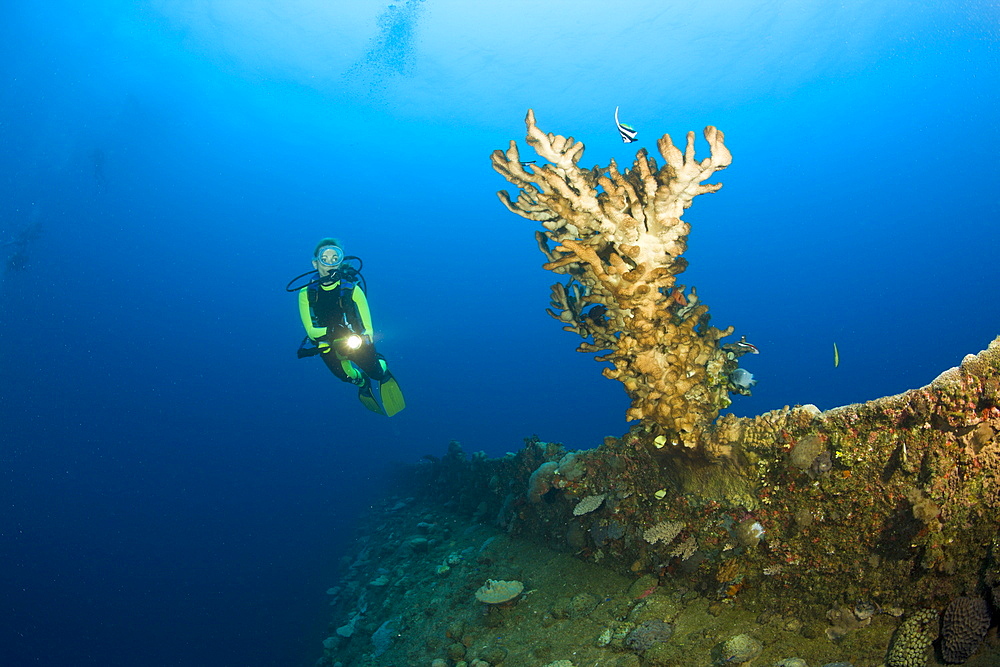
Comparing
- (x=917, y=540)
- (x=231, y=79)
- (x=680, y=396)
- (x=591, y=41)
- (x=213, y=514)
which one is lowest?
(x=917, y=540)

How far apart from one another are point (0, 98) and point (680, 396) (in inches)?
2969

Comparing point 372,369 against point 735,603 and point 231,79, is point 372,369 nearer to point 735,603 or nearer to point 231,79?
point 735,603

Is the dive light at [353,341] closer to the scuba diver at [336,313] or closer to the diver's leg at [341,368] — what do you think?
the scuba diver at [336,313]

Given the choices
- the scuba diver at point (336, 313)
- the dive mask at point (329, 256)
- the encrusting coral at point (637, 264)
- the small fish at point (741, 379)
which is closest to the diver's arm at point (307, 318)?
the scuba diver at point (336, 313)

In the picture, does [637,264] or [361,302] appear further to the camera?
[361,302]

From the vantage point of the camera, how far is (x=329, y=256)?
→ 8.02 metres

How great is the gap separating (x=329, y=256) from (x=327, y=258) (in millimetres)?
50

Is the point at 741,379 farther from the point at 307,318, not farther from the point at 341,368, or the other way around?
the point at 341,368

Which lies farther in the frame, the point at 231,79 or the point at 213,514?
the point at 231,79

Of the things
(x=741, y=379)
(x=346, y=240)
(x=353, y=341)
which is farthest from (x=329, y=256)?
(x=346, y=240)

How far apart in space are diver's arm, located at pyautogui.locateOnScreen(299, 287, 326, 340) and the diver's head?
45 cm

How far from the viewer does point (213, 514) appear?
38.0 m

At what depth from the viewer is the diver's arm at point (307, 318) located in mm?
7824

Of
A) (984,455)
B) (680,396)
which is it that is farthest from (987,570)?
(680,396)
